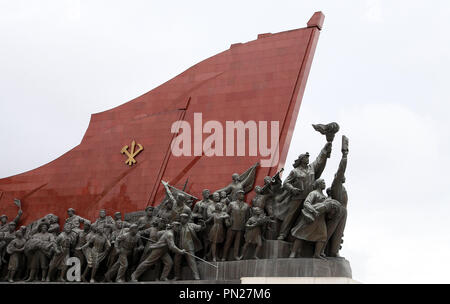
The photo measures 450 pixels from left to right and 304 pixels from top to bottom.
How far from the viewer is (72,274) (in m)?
12.4

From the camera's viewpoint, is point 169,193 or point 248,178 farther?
point 169,193

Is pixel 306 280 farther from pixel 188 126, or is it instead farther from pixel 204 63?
pixel 204 63

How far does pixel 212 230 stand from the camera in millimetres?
11422

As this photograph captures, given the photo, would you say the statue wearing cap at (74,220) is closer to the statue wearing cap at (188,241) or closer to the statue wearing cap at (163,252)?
the statue wearing cap at (163,252)

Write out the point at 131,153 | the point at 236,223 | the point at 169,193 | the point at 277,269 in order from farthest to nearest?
the point at 131,153 → the point at 169,193 → the point at 236,223 → the point at 277,269

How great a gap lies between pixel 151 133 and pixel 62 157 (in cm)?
233

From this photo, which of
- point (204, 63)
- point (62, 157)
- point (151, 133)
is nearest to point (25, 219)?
point (62, 157)

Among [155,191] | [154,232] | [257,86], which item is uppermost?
[257,86]

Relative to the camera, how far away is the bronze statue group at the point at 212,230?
1112 centimetres

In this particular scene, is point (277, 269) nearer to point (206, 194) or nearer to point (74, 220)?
point (206, 194)

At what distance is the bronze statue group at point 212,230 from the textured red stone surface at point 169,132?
58 cm

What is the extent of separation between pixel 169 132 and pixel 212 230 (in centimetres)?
291

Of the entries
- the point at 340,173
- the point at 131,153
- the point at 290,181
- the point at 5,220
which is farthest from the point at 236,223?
the point at 5,220
